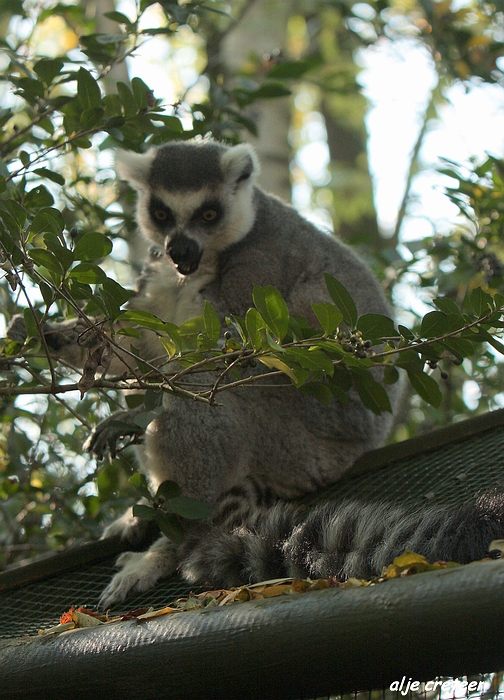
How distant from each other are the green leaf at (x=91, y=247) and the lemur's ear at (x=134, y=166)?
2.62 meters

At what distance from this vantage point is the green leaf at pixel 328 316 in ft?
8.64

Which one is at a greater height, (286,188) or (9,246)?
(9,246)

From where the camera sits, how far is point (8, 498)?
16.2 feet

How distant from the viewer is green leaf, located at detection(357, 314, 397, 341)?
2.78 metres

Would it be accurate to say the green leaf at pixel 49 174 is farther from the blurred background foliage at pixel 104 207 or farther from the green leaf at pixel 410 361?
the green leaf at pixel 410 361

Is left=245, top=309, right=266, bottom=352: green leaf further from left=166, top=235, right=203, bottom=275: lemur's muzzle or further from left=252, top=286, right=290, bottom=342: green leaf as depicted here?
left=166, top=235, right=203, bottom=275: lemur's muzzle

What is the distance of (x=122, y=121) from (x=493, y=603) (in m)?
3.04

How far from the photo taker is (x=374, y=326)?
2.78 m

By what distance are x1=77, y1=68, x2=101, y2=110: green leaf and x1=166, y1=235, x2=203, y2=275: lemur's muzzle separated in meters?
1.10

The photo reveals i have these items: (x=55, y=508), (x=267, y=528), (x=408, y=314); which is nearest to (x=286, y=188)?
(x=408, y=314)

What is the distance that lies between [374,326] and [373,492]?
1.16m

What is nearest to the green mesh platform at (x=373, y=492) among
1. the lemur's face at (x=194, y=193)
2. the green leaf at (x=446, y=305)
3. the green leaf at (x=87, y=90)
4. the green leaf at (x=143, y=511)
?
the green leaf at (x=143, y=511)

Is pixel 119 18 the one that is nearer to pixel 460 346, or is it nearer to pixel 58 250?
pixel 58 250

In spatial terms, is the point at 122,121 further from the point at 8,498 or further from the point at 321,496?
the point at 8,498
